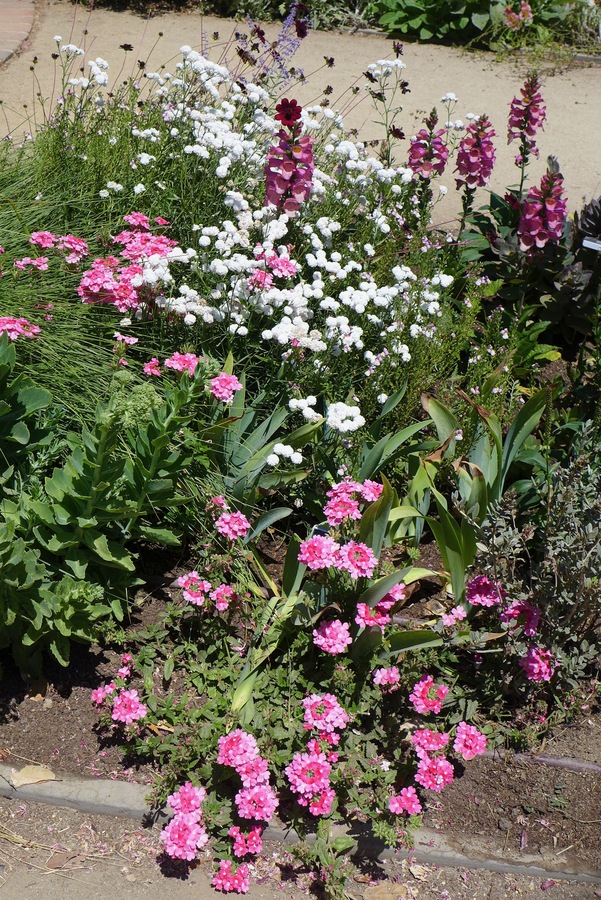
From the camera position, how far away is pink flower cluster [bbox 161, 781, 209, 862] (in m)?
2.41

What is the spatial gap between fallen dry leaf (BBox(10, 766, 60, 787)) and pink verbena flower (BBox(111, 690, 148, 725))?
0.26 m

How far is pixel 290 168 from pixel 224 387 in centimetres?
119

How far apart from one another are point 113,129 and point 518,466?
2670 millimetres

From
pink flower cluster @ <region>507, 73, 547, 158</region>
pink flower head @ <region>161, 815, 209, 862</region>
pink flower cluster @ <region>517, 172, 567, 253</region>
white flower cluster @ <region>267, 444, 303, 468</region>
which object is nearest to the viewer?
pink flower head @ <region>161, 815, 209, 862</region>

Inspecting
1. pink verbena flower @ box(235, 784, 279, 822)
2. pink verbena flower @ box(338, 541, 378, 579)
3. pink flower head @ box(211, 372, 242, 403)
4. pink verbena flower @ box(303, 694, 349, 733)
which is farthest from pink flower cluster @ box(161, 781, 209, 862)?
pink flower head @ box(211, 372, 242, 403)

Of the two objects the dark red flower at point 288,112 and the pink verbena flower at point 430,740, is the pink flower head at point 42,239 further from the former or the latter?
the pink verbena flower at point 430,740

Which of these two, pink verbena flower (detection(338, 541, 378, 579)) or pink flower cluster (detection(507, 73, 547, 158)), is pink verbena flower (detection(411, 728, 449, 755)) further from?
pink flower cluster (detection(507, 73, 547, 158))

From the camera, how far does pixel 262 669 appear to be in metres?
2.93

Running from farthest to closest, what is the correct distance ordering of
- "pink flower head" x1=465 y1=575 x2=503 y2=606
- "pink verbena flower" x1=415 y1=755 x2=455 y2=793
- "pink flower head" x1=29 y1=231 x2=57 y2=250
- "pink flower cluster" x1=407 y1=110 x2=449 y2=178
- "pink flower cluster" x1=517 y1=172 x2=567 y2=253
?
"pink flower cluster" x1=407 y1=110 x2=449 y2=178 → "pink flower cluster" x1=517 y1=172 x2=567 y2=253 → "pink flower head" x1=29 y1=231 x2=57 y2=250 → "pink flower head" x1=465 y1=575 x2=503 y2=606 → "pink verbena flower" x1=415 y1=755 x2=455 y2=793

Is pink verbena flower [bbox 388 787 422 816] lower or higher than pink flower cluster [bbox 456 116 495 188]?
lower

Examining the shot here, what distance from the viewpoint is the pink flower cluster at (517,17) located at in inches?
324

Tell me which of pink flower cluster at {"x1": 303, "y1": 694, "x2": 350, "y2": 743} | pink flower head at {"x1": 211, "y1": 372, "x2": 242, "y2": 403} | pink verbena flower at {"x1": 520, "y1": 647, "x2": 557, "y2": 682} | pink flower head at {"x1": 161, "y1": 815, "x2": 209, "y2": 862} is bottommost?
pink flower head at {"x1": 161, "y1": 815, "x2": 209, "y2": 862}

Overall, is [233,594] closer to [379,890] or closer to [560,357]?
[379,890]

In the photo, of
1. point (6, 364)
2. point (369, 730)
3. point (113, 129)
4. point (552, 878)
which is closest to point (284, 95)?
point (113, 129)
